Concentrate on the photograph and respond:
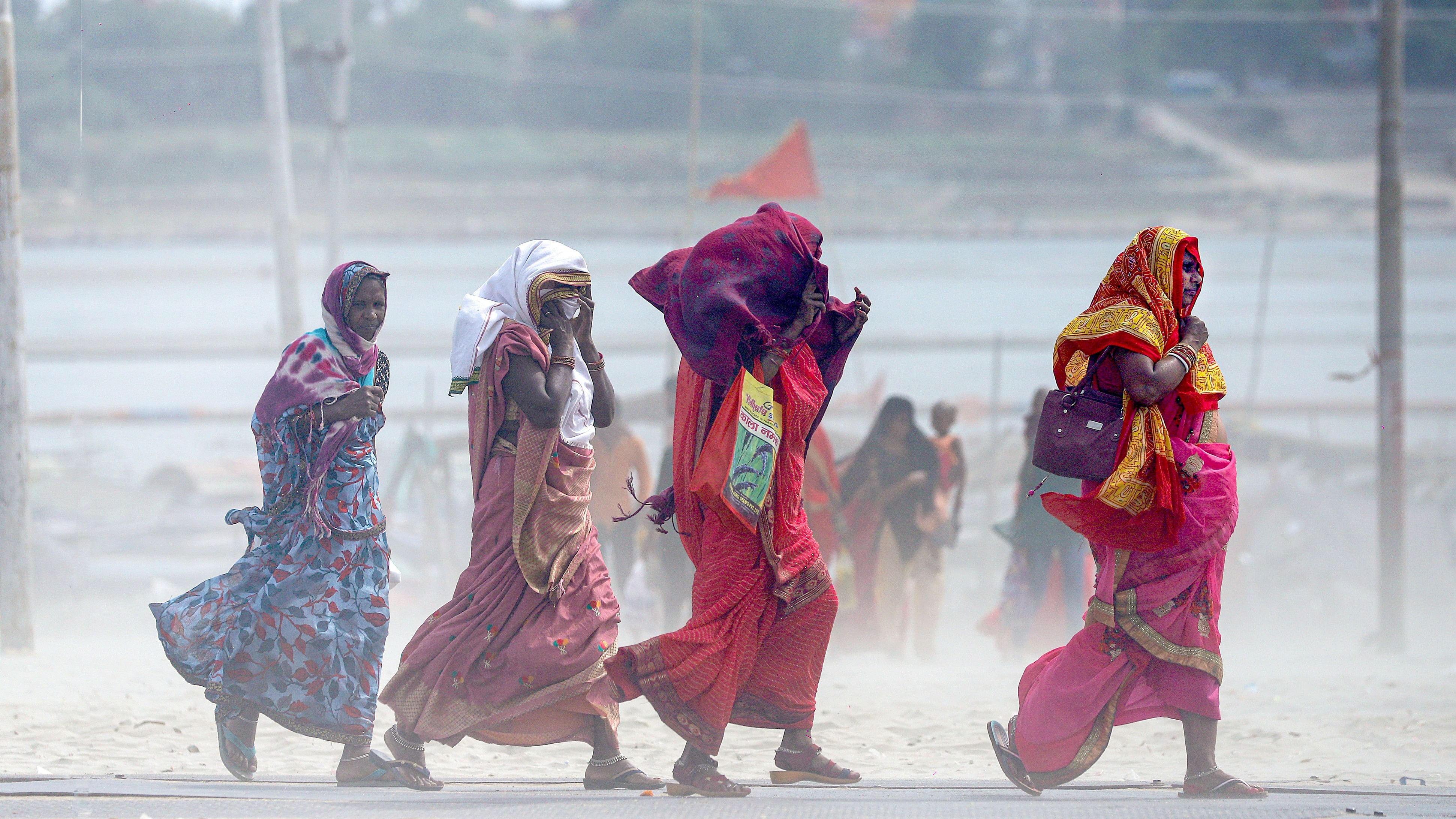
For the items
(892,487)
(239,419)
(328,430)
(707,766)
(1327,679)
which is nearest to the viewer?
(707,766)

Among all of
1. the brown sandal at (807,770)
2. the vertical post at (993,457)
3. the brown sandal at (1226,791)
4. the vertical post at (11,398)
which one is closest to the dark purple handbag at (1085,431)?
the brown sandal at (1226,791)

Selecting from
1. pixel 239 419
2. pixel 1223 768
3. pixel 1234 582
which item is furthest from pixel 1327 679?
pixel 239 419

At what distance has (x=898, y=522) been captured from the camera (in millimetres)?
7344

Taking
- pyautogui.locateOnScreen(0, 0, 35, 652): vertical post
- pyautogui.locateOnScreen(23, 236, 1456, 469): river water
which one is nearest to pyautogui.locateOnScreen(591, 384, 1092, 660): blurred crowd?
pyautogui.locateOnScreen(0, 0, 35, 652): vertical post

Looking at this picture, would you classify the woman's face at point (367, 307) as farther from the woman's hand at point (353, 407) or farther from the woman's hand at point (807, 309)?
the woman's hand at point (807, 309)

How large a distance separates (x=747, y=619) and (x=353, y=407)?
1.23 m

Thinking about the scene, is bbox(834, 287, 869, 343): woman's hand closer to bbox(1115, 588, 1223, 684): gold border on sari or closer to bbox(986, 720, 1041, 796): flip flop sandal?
bbox(1115, 588, 1223, 684): gold border on sari

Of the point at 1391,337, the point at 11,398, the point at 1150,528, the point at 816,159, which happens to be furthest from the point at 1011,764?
the point at 816,159

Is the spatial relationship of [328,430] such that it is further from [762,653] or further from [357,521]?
[762,653]

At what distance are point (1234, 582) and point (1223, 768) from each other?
4967mm

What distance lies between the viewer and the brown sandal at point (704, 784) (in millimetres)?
3676

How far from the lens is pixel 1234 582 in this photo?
362 inches

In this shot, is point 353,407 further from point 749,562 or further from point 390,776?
point 749,562

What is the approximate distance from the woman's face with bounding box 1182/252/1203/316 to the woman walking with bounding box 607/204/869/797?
784 mm
